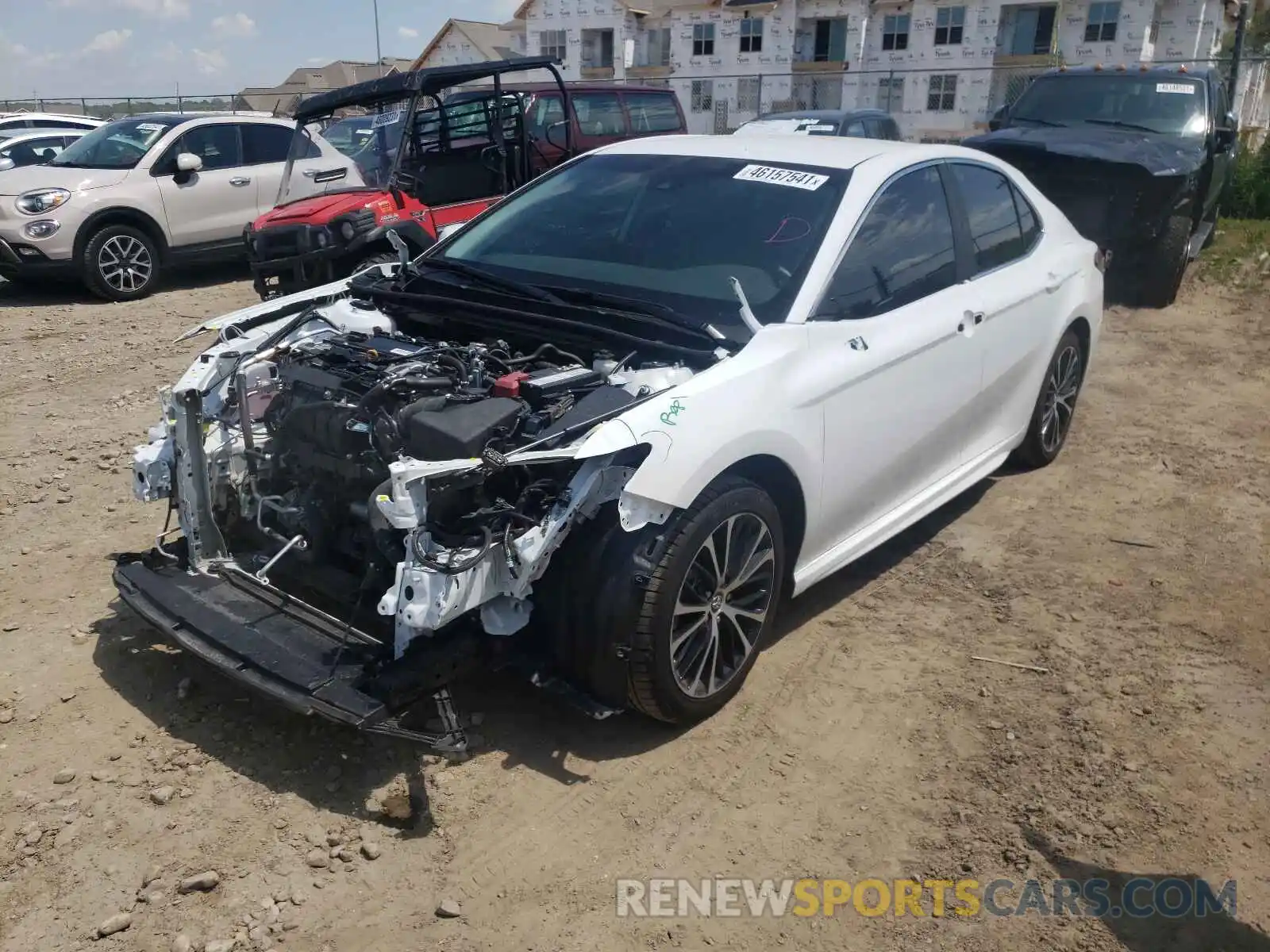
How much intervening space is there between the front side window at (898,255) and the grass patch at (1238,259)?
779 cm

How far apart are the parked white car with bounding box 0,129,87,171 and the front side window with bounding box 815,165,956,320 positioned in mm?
13265

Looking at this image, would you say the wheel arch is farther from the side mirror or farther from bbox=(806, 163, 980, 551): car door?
the side mirror

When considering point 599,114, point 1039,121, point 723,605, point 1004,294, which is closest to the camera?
point 723,605

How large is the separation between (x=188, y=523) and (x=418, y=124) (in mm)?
5851

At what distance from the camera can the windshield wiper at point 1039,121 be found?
1052cm

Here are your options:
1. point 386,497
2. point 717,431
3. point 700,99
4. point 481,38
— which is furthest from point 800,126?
point 481,38

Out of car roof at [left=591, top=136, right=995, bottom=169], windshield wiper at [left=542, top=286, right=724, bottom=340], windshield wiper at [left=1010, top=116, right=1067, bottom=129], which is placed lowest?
windshield wiper at [left=542, top=286, right=724, bottom=340]

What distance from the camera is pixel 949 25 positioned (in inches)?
1699

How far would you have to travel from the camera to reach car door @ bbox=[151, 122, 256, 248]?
1070 centimetres

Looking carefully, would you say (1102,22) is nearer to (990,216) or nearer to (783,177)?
(990,216)

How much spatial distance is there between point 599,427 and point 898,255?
1760mm

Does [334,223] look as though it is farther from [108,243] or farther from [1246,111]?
[1246,111]

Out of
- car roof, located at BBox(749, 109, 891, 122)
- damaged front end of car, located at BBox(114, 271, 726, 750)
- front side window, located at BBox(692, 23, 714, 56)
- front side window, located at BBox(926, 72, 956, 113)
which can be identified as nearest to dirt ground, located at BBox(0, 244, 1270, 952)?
damaged front end of car, located at BBox(114, 271, 726, 750)

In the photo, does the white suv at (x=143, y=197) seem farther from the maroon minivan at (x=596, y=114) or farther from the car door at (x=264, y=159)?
the maroon minivan at (x=596, y=114)
